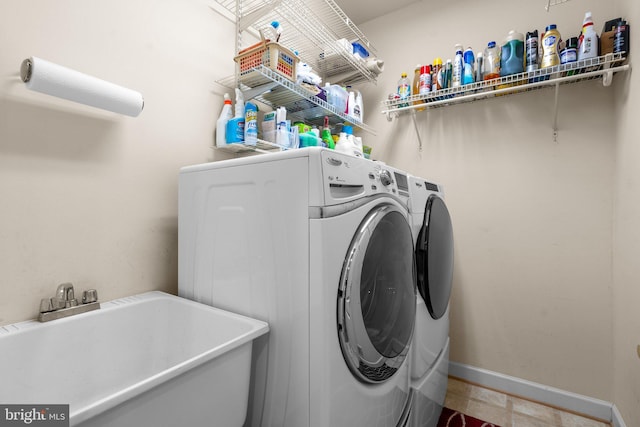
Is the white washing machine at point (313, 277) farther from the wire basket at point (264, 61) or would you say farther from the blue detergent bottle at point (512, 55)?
the blue detergent bottle at point (512, 55)

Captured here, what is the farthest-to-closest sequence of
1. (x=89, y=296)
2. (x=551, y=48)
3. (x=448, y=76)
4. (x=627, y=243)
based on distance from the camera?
(x=448, y=76) < (x=551, y=48) < (x=627, y=243) < (x=89, y=296)

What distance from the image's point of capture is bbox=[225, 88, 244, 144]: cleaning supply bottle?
1.61 m

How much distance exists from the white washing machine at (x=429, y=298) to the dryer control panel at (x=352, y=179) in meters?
0.28

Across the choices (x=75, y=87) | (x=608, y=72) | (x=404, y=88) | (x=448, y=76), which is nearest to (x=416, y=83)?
(x=404, y=88)

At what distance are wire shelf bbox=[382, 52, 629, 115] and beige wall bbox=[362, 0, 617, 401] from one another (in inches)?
5.2

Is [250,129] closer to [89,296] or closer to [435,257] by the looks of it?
[89,296]

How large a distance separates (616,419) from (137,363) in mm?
2582

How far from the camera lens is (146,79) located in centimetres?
140

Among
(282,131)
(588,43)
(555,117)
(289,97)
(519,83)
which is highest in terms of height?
(588,43)

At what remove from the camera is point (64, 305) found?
108 centimetres

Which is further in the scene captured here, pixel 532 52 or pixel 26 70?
pixel 532 52

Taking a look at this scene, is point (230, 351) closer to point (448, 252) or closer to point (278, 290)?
point (278, 290)

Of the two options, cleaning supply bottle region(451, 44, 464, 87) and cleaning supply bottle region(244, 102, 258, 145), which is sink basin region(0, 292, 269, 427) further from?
cleaning supply bottle region(451, 44, 464, 87)

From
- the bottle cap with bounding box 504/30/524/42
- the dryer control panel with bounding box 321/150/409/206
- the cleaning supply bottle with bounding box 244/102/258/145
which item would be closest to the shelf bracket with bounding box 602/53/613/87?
the bottle cap with bounding box 504/30/524/42
